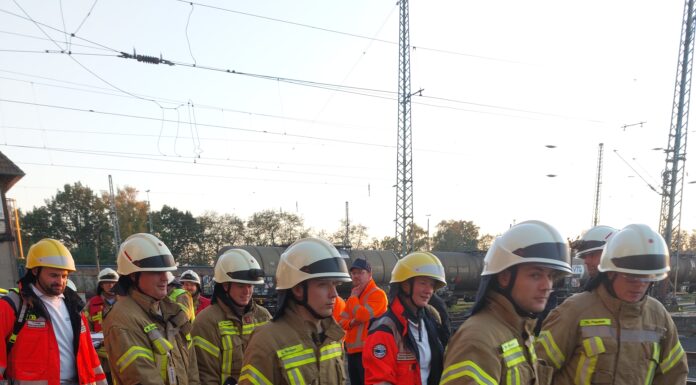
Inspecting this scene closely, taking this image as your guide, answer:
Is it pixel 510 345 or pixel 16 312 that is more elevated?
pixel 510 345

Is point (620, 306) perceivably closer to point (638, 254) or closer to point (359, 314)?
point (638, 254)

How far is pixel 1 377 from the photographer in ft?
12.1

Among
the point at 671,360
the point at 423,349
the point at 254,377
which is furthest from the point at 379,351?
the point at 671,360

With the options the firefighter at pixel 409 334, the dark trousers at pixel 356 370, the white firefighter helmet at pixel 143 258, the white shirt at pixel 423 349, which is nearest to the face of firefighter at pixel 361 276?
the dark trousers at pixel 356 370

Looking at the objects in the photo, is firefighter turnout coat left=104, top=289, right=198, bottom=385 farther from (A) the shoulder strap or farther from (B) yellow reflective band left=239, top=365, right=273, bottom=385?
(A) the shoulder strap

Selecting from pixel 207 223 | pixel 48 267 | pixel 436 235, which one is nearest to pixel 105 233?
pixel 207 223

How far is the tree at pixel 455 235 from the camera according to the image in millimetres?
73312

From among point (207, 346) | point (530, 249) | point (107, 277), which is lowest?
point (107, 277)

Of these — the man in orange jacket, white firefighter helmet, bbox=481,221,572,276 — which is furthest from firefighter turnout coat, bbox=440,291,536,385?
the man in orange jacket

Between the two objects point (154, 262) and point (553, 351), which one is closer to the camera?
point (553, 351)

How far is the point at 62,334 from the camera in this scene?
4.12 metres

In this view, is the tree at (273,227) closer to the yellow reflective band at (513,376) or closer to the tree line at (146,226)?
the tree line at (146,226)

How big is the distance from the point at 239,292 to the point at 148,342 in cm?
109

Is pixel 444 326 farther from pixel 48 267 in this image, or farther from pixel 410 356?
pixel 48 267
